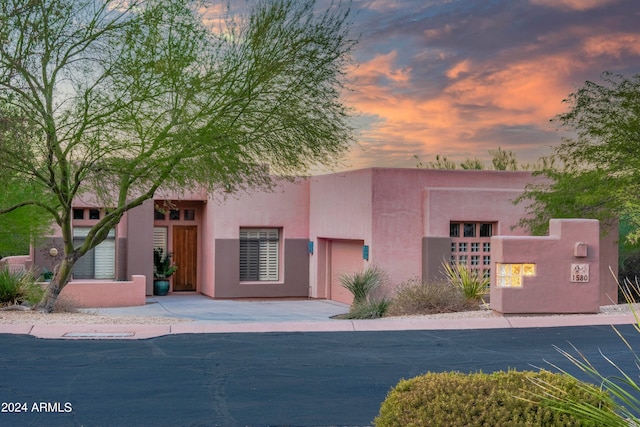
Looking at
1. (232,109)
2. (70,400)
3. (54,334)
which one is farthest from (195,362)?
(232,109)

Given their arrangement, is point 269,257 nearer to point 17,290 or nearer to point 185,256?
point 185,256

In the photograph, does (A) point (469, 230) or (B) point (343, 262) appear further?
(B) point (343, 262)

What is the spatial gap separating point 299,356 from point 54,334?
4476 millimetres

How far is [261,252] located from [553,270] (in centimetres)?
1471

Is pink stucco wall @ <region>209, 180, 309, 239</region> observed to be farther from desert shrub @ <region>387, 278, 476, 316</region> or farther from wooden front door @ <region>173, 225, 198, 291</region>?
desert shrub @ <region>387, 278, 476, 316</region>

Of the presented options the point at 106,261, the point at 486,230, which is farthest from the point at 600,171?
the point at 106,261

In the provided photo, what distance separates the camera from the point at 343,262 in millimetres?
27344

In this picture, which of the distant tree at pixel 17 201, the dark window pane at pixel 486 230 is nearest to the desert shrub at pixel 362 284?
the dark window pane at pixel 486 230

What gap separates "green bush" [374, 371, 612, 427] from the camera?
5.43 m

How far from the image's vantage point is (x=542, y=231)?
24172mm

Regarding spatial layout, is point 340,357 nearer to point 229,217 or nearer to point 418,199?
point 418,199

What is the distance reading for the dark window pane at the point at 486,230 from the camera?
25.0 metres

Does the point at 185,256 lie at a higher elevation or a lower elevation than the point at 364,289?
higher

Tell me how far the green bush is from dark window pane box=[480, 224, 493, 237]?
759 inches
